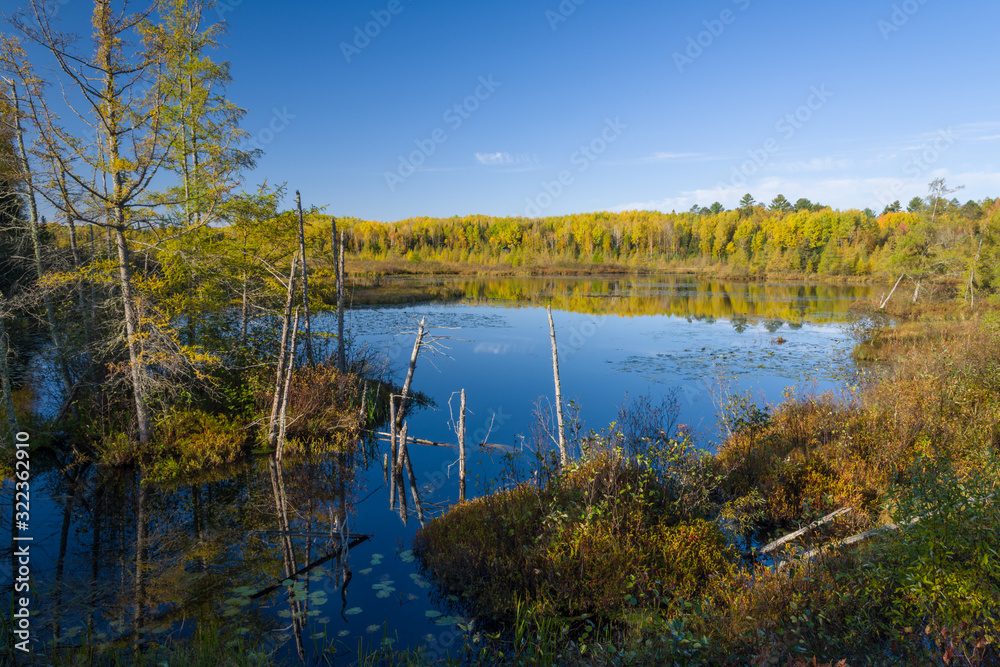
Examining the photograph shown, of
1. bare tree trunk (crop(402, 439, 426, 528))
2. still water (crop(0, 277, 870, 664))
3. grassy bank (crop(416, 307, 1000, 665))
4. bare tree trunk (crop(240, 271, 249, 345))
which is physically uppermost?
bare tree trunk (crop(240, 271, 249, 345))

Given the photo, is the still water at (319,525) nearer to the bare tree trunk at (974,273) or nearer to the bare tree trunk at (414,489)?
the bare tree trunk at (414,489)

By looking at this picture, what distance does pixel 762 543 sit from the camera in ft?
25.5

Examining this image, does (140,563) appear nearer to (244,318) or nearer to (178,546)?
(178,546)

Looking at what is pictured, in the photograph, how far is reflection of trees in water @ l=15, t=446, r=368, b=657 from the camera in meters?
5.88

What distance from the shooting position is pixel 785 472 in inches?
352

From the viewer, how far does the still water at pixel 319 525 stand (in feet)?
19.4

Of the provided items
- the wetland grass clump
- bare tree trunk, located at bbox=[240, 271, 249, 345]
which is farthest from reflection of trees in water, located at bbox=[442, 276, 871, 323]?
the wetland grass clump

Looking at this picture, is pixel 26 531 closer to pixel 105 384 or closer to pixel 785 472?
pixel 105 384

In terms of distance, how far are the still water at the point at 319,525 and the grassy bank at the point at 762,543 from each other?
0.93 m

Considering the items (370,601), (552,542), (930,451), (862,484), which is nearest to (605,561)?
(552,542)

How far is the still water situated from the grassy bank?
0.93 metres

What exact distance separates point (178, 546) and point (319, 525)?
6.92ft

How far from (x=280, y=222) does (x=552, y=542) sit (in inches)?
504

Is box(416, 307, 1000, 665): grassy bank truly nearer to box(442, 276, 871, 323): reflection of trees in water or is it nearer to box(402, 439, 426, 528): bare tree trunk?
box(402, 439, 426, 528): bare tree trunk
